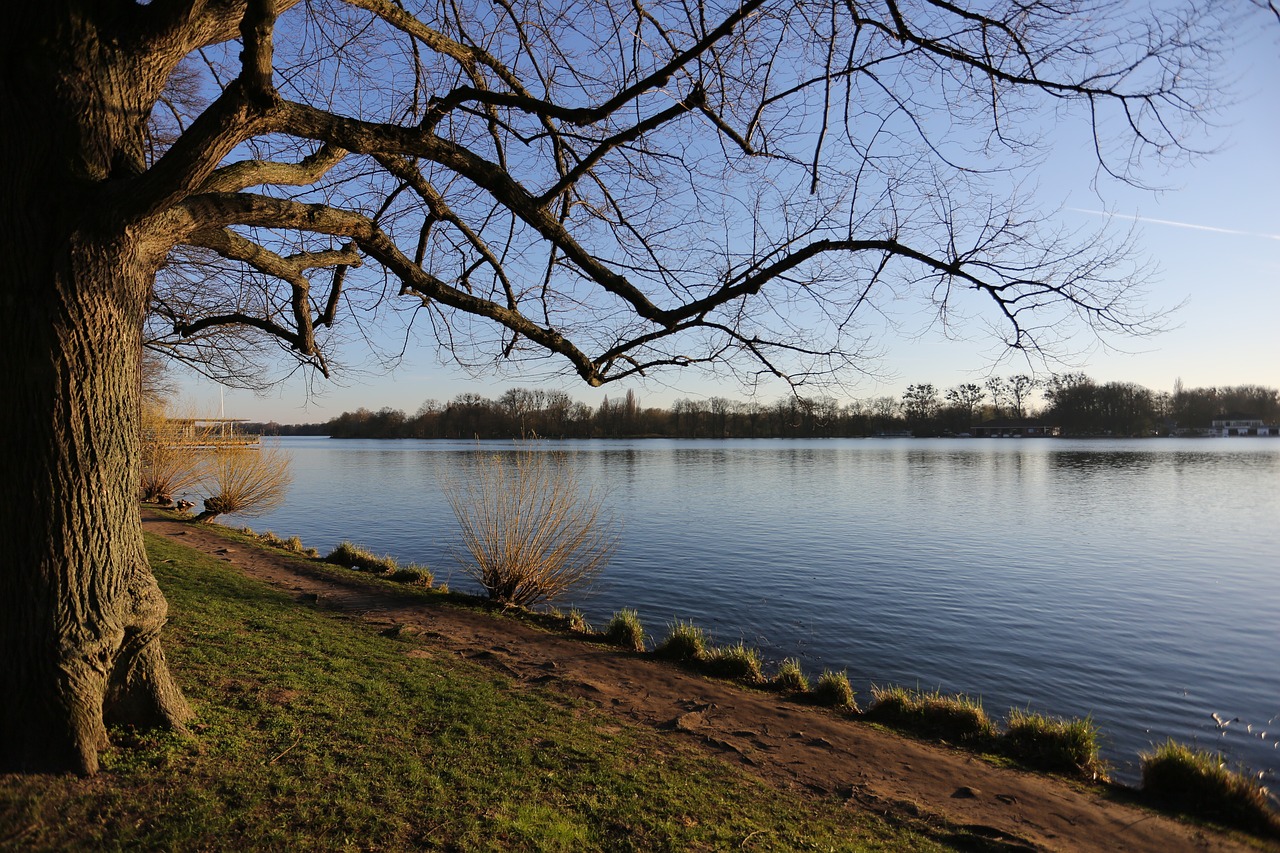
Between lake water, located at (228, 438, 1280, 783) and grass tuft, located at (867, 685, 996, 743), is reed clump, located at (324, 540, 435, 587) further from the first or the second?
grass tuft, located at (867, 685, 996, 743)

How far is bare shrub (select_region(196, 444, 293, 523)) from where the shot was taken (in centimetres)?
2103

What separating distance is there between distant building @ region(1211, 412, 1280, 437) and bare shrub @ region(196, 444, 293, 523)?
148 metres

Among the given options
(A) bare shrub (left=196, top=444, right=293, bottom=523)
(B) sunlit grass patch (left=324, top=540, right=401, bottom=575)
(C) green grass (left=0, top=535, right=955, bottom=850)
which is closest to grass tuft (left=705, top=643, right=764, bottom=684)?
(C) green grass (left=0, top=535, right=955, bottom=850)

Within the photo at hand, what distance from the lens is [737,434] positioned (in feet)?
380

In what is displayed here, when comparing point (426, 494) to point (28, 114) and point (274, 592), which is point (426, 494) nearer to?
point (274, 592)

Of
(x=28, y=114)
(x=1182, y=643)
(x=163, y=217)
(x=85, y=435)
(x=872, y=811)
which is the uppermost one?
(x=28, y=114)

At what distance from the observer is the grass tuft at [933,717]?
7.61 m

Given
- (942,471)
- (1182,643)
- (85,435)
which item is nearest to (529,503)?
(85,435)

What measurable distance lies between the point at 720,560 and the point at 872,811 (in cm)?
1387

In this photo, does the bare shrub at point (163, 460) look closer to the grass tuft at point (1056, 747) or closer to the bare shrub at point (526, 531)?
the bare shrub at point (526, 531)

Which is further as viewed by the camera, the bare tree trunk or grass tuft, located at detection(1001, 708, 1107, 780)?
grass tuft, located at detection(1001, 708, 1107, 780)

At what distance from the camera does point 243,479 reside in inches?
848

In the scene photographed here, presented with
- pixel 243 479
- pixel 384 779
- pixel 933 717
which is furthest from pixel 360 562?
pixel 933 717

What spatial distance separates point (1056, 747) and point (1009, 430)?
14303 centimetres
